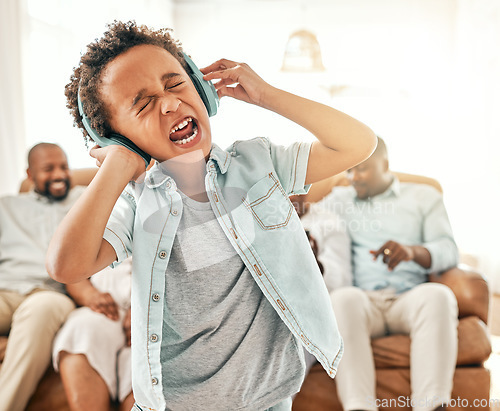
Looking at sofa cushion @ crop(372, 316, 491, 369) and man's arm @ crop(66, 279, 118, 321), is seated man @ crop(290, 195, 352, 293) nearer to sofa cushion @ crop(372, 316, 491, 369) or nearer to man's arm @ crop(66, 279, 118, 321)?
sofa cushion @ crop(372, 316, 491, 369)

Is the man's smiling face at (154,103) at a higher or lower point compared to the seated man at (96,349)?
higher

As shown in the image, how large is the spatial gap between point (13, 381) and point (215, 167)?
1264mm

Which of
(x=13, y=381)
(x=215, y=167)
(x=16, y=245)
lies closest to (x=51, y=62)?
(x=16, y=245)

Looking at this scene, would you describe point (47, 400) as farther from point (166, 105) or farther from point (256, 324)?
point (166, 105)

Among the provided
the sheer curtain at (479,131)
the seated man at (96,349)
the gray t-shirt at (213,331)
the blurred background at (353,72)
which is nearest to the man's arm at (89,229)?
the gray t-shirt at (213,331)

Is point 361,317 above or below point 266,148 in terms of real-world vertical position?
below

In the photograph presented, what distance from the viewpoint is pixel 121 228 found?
2.12 feet

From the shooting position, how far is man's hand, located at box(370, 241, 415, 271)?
6.07 ft

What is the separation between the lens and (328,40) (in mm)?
4789

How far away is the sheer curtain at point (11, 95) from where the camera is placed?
106 inches

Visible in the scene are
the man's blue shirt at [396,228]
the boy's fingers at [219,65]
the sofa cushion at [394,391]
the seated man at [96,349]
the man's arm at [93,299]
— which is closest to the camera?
the boy's fingers at [219,65]

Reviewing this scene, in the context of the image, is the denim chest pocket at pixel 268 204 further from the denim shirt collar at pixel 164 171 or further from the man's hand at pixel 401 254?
the man's hand at pixel 401 254

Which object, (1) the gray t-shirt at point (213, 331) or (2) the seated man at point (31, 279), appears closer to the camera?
(1) the gray t-shirt at point (213, 331)

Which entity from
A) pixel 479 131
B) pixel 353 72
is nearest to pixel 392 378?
pixel 479 131
